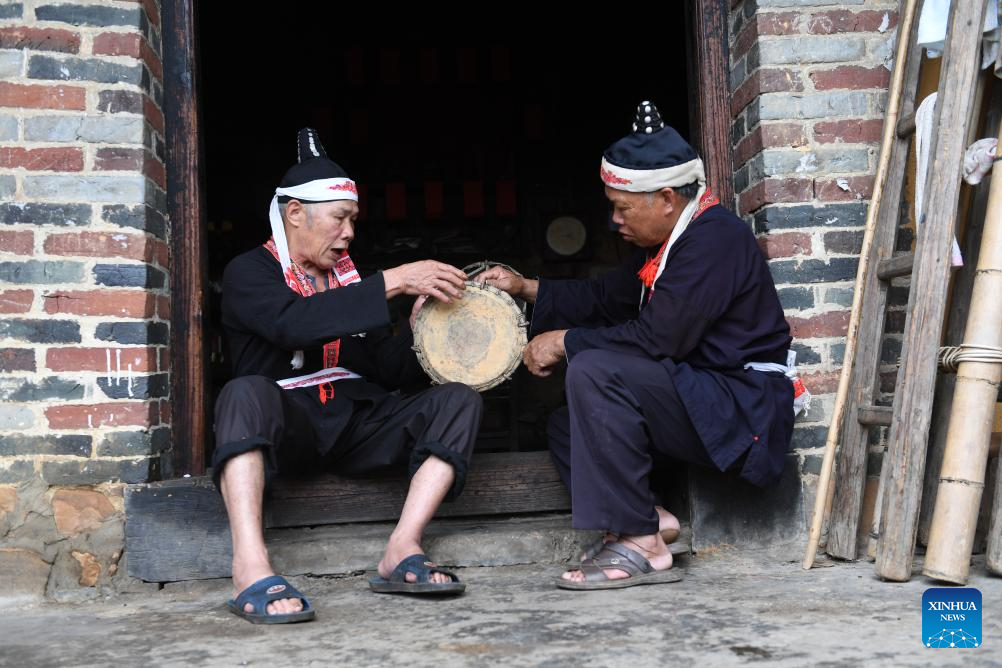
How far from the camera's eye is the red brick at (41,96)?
3.19m

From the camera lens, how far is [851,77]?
11.4ft

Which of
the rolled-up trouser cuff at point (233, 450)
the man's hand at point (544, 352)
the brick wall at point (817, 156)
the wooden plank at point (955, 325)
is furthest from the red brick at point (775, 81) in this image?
the rolled-up trouser cuff at point (233, 450)

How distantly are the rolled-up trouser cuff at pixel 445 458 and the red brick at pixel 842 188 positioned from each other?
5.25 feet

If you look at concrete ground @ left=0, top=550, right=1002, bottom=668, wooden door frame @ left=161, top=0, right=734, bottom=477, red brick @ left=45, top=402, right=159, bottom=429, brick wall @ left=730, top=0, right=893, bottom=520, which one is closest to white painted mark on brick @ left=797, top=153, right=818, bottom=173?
brick wall @ left=730, top=0, right=893, bottom=520

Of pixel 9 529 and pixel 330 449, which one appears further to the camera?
pixel 330 449

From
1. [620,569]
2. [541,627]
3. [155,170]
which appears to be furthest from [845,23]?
[155,170]

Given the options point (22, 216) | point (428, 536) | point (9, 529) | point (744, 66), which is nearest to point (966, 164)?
point (744, 66)

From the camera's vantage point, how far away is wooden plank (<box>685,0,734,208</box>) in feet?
12.3

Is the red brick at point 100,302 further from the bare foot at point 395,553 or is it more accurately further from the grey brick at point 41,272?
the bare foot at point 395,553

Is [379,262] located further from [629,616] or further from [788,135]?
[629,616]

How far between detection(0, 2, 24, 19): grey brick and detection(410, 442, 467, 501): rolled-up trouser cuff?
196 centimetres

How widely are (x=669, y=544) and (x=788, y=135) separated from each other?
1.52 m

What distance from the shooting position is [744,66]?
362 cm

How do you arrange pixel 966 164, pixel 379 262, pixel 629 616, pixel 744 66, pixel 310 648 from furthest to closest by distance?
pixel 379 262 → pixel 744 66 → pixel 966 164 → pixel 629 616 → pixel 310 648
